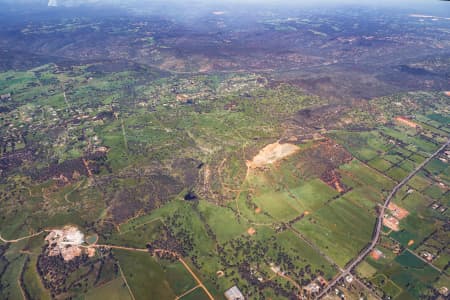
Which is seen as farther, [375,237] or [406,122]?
[406,122]

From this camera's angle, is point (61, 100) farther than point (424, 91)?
No

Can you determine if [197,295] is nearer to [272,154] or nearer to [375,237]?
[375,237]

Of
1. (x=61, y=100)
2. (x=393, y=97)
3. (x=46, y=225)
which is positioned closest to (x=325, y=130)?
(x=393, y=97)

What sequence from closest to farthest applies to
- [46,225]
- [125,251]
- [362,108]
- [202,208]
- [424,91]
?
1. [125,251]
2. [46,225]
3. [202,208]
4. [362,108]
5. [424,91]

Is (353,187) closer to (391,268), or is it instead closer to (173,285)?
(391,268)

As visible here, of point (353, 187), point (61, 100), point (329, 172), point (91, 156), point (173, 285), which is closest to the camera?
point (173, 285)

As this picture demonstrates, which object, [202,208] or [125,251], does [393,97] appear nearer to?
[202,208]

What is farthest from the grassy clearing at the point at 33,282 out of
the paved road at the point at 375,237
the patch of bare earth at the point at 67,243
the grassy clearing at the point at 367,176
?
the grassy clearing at the point at 367,176

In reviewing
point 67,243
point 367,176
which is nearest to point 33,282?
point 67,243

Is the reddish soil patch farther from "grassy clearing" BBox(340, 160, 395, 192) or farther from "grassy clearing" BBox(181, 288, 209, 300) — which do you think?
"grassy clearing" BBox(181, 288, 209, 300)
